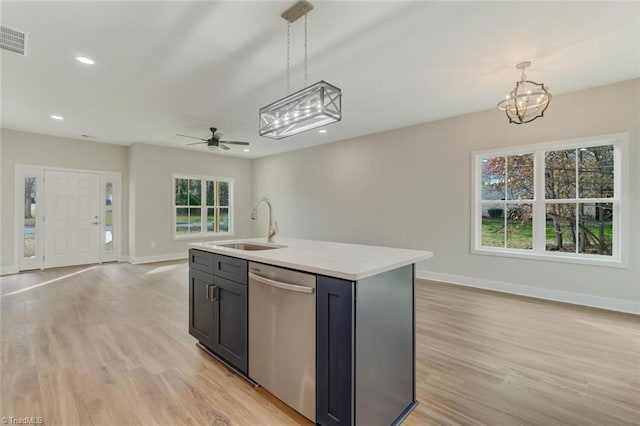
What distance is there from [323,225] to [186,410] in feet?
16.8

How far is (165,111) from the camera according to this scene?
446cm

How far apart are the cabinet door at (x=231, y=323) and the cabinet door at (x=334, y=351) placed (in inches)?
27.3

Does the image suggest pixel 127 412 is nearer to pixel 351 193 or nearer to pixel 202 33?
pixel 202 33

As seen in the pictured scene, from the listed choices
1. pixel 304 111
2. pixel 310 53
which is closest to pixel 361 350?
pixel 304 111

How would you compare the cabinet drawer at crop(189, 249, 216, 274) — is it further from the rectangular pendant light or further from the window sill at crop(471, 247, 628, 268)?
the window sill at crop(471, 247, 628, 268)

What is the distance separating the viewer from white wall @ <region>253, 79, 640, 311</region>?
11.5ft

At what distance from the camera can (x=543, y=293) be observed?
12.9 feet

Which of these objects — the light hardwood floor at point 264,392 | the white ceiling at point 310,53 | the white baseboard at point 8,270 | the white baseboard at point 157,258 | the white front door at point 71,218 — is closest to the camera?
the light hardwood floor at point 264,392

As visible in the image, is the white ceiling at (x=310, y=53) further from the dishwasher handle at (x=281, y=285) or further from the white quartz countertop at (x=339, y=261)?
the dishwasher handle at (x=281, y=285)

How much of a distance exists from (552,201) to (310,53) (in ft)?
12.5

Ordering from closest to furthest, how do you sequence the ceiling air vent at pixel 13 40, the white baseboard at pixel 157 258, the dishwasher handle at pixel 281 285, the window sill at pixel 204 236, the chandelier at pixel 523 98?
1. the dishwasher handle at pixel 281 285
2. the ceiling air vent at pixel 13 40
3. the chandelier at pixel 523 98
4. the white baseboard at pixel 157 258
5. the window sill at pixel 204 236

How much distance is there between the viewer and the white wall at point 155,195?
6480 millimetres

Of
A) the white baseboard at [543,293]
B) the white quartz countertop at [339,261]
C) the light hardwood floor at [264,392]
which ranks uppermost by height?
the white quartz countertop at [339,261]

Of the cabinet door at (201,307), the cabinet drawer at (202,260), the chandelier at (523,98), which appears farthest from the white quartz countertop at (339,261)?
the chandelier at (523,98)
